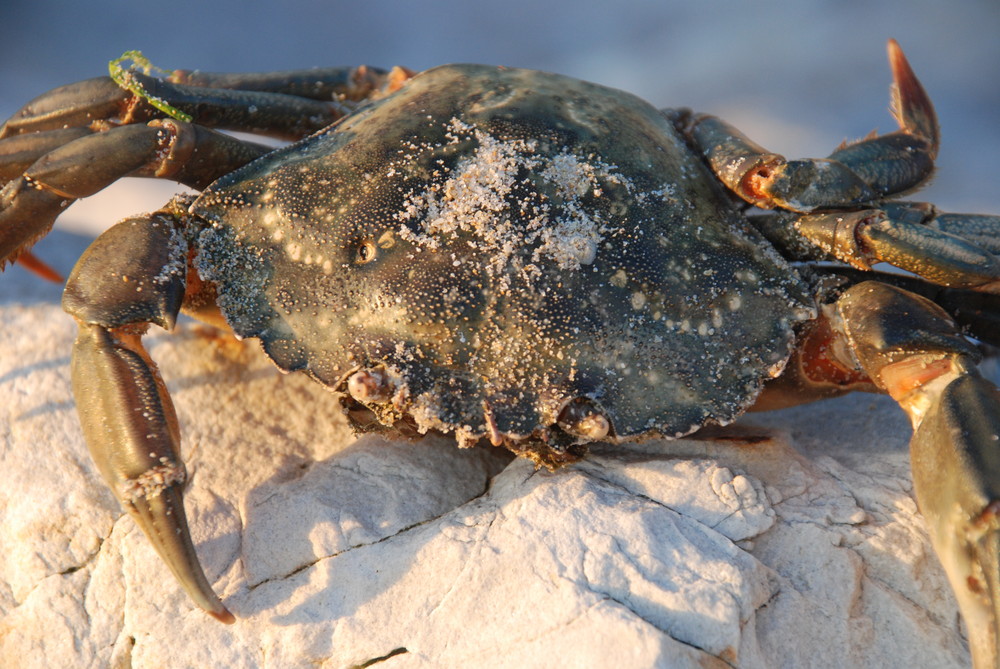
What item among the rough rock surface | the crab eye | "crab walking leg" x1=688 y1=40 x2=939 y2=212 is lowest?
the rough rock surface

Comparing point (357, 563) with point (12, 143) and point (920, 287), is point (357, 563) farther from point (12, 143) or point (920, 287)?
point (920, 287)

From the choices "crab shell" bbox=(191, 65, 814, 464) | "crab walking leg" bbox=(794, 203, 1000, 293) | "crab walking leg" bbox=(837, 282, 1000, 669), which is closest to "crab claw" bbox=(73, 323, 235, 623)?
"crab shell" bbox=(191, 65, 814, 464)

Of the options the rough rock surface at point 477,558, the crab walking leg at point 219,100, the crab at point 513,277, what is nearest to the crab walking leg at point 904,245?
the crab at point 513,277

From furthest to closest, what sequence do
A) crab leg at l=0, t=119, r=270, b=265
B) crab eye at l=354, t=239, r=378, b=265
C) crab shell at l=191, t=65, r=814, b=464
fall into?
crab leg at l=0, t=119, r=270, b=265
crab eye at l=354, t=239, r=378, b=265
crab shell at l=191, t=65, r=814, b=464

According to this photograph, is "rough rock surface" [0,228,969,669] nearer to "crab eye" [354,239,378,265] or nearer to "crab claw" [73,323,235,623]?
"crab claw" [73,323,235,623]

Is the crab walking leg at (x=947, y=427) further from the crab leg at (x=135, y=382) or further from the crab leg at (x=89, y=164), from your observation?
the crab leg at (x=89, y=164)

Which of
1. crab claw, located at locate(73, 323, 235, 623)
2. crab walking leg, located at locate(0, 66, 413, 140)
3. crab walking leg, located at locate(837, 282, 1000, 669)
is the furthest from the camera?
crab walking leg, located at locate(0, 66, 413, 140)

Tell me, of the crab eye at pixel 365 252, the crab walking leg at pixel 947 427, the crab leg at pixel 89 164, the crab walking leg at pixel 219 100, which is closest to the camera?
the crab walking leg at pixel 947 427
